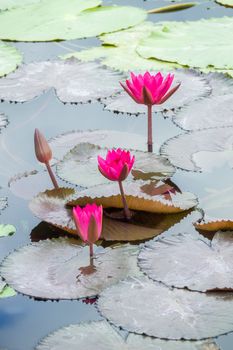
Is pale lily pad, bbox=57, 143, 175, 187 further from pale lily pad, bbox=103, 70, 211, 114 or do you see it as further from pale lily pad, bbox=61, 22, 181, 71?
pale lily pad, bbox=61, 22, 181, 71

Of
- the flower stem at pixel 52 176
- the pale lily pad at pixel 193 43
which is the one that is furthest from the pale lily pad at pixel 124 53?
the flower stem at pixel 52 176

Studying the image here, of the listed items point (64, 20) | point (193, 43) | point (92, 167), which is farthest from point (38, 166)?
point (64, 20)

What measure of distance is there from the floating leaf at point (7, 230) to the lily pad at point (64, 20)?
1353 mm

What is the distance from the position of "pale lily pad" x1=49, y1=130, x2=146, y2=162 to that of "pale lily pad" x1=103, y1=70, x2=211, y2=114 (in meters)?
0.17

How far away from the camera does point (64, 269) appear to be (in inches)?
65.8

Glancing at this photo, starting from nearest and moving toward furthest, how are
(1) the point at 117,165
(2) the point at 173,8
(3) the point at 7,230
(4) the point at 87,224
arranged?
(4) the point at 87,224, (1) the point at 117,165, (3) the point at 7,230, (2) the point at 173,8

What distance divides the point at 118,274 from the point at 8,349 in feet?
0.98

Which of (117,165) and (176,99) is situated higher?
(117,165)

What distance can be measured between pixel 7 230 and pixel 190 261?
486mm

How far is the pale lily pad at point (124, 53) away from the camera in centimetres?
273

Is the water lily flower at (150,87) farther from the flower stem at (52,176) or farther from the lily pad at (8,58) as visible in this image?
the lily pad at (8,58)

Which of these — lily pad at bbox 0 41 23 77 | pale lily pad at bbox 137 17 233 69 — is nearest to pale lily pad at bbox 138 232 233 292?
pale lily pad at bbox 137 17 233 69

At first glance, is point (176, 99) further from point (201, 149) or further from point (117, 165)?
point (117, 165)

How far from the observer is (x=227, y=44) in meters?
2.79
